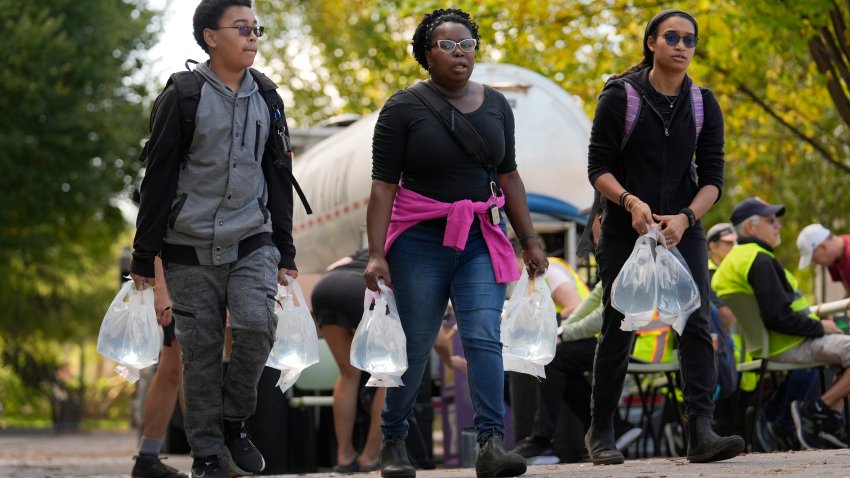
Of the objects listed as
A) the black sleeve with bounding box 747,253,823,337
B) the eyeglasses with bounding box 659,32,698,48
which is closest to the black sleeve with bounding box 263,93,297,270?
the eyeglasses with bounding box 659,32,698,48

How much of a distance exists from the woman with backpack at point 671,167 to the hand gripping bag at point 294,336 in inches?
53.8

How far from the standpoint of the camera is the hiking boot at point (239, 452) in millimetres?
6785

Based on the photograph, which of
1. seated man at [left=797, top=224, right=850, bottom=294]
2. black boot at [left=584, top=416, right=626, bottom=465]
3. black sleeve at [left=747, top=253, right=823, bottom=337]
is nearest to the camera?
black boot at [left=584, top=416, right=626, bottom=465]

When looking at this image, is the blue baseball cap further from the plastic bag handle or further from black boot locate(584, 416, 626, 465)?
the plastic bag handle

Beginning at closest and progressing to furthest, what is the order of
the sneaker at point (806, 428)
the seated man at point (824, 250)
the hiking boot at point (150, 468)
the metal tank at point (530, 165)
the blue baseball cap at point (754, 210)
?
the hiking boot at point (150, 468) → the sneaker at point (806, 428) → the blue baseball cap at point (754, 210) → the seated man at point (824, 250) → the metal tank at point (530, 165)

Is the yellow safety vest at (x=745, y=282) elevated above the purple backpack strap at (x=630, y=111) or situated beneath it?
situated beneath

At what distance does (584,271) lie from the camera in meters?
15.1

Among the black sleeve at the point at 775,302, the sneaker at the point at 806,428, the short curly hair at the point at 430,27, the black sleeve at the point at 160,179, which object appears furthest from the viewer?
the sneaker at the point at 806,428

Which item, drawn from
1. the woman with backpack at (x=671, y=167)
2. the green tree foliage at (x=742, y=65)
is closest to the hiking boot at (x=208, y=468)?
the woman with backpack at (x=671, y=167)

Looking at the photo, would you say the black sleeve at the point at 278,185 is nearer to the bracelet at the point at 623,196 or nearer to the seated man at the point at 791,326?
the bracelet at the point at 623,196

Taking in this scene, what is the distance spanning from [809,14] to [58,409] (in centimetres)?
2414

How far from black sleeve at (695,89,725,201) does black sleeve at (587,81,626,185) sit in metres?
0.38

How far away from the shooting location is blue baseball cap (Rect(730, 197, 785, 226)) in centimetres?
1069

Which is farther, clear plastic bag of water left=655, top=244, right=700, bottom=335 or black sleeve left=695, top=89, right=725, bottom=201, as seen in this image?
black sleeve left=695, top=89, right=725, bottom=201
